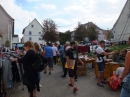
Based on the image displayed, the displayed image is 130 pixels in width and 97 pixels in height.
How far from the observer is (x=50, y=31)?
168ft

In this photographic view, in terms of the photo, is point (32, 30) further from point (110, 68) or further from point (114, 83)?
point (114, 83)

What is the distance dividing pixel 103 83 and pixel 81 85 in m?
0.98

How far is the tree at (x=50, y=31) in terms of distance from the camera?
167ft

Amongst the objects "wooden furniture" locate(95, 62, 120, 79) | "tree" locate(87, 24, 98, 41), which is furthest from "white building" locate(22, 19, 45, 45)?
"wooden furniture" locate(95, 62, 120, 79)

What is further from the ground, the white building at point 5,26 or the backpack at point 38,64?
the white building at point 5,26

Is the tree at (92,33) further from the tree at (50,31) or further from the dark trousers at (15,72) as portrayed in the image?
the dark trousers at (15,72)

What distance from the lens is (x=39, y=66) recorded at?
4484mm

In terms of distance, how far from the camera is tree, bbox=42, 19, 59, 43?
5078 cm

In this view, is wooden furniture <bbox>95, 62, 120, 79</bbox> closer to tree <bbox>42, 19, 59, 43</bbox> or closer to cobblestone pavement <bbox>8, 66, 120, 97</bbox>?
cobblestone pavement <bbox>8, 66, 120, 97</bbox>

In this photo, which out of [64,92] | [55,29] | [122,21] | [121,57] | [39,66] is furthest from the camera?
[55,29]

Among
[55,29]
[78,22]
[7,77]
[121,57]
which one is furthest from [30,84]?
[78,22]

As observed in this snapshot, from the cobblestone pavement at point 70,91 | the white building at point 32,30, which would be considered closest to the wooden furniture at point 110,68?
the cobblestone pavement at point 70,91

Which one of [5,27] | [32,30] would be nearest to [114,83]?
[5,27]

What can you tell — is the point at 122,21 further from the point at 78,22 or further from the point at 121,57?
the point at 78,22
